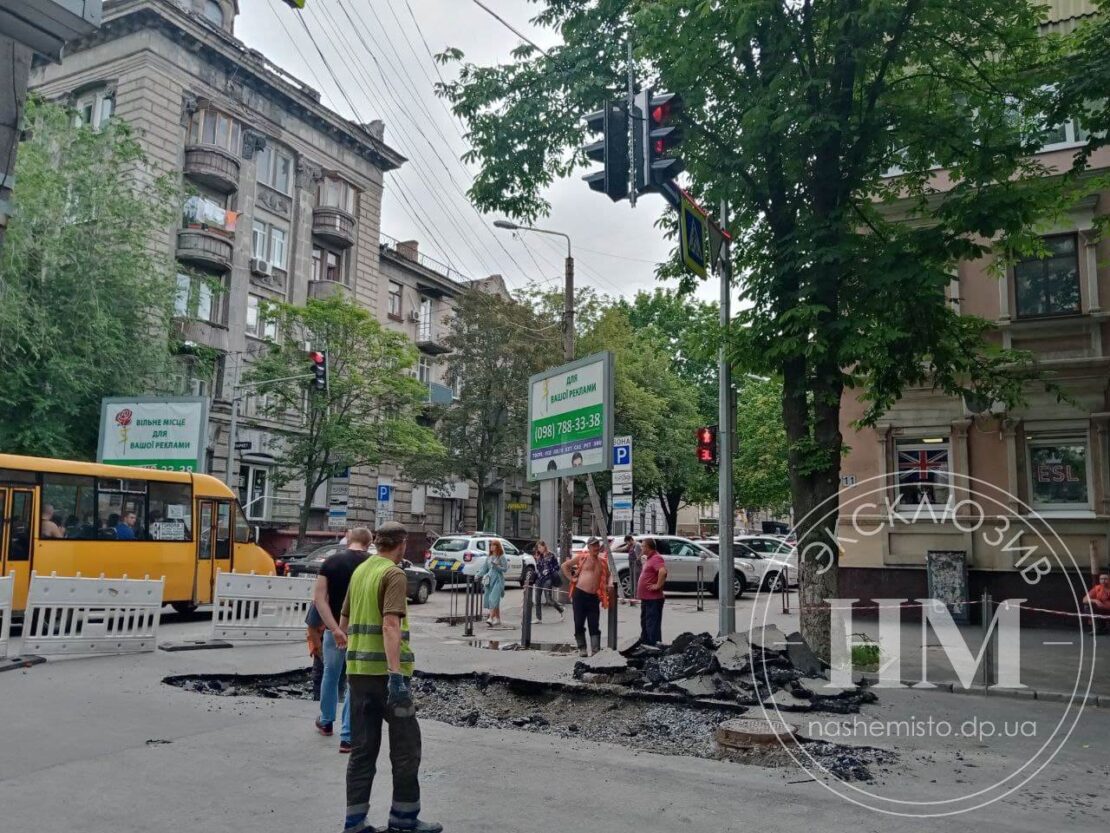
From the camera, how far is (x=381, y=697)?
5.21 meters

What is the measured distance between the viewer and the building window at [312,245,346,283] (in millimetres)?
39062

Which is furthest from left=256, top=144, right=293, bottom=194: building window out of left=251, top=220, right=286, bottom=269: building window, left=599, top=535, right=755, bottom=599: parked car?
left=599, top=535, right=755, bottom=599: parked car

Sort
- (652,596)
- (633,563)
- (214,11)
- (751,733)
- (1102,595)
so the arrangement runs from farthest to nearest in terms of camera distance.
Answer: (214,11) → (633,563) → (1102,595) → (652,596) → (751,733)

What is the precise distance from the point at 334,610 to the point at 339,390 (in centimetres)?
2458

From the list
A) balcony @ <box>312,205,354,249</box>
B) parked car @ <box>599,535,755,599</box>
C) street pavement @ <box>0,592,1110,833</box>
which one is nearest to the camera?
street pavement @ <box>0,592,1110,833</box>

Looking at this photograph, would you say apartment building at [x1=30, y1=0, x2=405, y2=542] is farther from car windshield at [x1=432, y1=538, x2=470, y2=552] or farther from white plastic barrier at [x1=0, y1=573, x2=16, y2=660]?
white plastic barrier at [x1=0, y1=573, x2=16, y2=660]

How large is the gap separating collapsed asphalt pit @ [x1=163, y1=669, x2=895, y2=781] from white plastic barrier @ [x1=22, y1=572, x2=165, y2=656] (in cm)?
256

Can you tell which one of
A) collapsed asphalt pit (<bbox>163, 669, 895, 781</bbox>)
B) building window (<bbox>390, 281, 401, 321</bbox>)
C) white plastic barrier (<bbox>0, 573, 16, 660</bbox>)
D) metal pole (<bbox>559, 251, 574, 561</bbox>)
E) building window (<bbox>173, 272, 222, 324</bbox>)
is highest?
building window (<bbox>390, 281, 401, 321</bbox>)

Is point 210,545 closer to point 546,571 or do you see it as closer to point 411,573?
point 411,573

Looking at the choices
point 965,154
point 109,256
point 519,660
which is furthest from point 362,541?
point 109,256

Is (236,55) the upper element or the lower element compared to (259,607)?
upper

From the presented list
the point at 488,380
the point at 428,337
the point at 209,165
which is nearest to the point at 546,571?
the point at 488,380

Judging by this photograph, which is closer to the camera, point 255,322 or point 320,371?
point 320,371

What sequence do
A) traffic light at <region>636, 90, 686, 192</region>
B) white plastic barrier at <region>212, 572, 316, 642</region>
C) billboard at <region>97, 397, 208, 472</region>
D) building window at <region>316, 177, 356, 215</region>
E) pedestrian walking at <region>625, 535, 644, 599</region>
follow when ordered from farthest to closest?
1. building window at <region>316, 177, 356, 215</region>
2. billboard at <region>97, 397, 208, 472</region>
3. pedestrian walking at <region>625, 535, 644, 599</region>
4. white plastic barrier at <region>212, 572, 316, 642</region>
5. traffic light at <region>636, 90, 686, 192</region>
